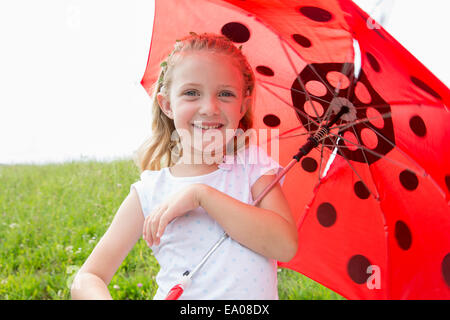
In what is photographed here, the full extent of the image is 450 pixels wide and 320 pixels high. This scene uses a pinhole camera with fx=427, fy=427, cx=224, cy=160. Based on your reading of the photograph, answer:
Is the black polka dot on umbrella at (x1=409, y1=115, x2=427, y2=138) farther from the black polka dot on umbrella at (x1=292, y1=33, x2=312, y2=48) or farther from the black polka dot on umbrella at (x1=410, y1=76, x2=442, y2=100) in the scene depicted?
the black polka dot on umbrella at (x1=292, y1=33, x2=312, y2=48)

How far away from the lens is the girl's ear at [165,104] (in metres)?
1.19

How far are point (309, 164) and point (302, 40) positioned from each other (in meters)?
0.44

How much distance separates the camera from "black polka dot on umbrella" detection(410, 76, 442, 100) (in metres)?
0.93

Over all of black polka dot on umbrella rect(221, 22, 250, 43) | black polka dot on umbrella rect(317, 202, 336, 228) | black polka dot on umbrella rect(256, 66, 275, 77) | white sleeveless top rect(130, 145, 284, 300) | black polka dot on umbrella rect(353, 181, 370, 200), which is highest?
black polka dot on umbrella rect(221, 22, 250, 43)

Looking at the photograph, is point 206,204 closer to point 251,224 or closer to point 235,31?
point 251,224

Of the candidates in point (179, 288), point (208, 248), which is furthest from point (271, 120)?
point (179, 288)

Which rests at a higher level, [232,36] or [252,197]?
[232,36]

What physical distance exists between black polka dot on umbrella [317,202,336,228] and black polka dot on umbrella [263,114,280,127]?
0.31 metres

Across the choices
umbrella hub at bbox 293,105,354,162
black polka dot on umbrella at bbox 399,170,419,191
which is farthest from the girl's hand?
black polka dot on umbrella at bbox 399,170,419,191

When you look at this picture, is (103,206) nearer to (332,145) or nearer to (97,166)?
(97,166)

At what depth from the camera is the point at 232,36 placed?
127cm

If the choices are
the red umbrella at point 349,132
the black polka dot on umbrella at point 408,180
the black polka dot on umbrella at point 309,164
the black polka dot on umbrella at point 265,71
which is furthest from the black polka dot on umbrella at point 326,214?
the black polka dot on umbrella at point 265,71
